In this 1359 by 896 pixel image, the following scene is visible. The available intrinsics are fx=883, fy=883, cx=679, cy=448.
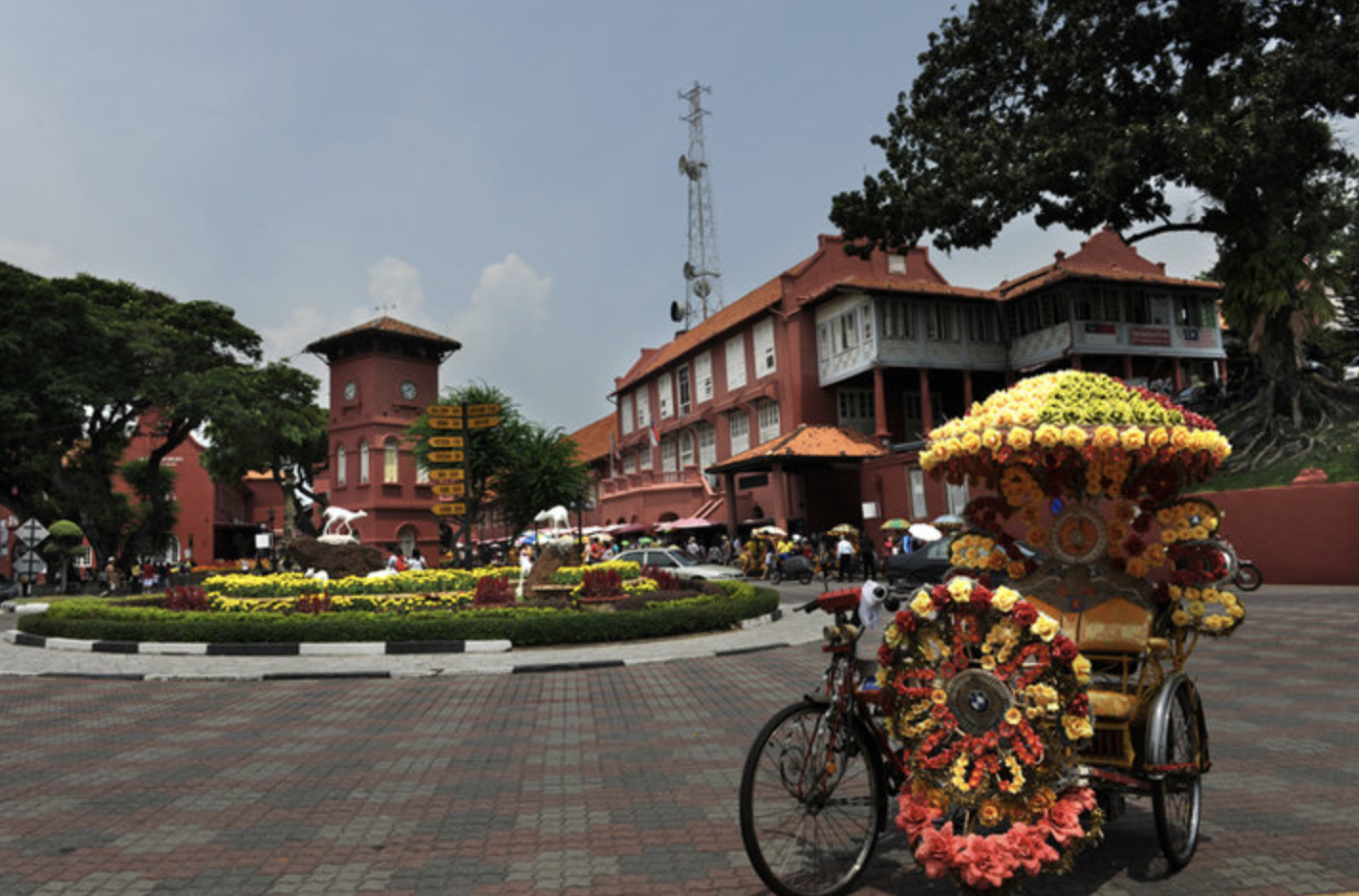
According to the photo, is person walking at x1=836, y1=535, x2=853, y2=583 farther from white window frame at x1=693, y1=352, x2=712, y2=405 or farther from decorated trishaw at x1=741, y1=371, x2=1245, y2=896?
decorated trishaw at x1=741, y1=371, x2=1245, y2=896

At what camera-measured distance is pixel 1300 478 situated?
Answer: 64.7 ft

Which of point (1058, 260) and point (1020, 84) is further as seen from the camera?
point (1058, 260)

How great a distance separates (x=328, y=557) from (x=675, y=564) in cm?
896

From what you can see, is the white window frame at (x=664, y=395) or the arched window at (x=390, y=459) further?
the white window frame at (x=664, y=395)

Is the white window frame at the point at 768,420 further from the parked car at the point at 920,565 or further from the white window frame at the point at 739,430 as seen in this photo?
the parked car at the point at 920,565

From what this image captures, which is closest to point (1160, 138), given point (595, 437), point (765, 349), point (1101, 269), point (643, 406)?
point (1101, 269)

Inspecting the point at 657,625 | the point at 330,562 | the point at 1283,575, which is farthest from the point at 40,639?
the point at 1283,575

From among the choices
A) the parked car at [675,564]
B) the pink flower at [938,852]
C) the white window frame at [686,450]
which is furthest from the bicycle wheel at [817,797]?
the white window frame at [686,450]

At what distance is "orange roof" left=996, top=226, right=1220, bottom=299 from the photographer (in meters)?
32.8

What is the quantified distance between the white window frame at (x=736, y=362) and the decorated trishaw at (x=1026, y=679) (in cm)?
3469

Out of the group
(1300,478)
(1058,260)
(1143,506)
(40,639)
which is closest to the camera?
(1143,506)

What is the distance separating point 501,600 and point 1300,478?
17.6m

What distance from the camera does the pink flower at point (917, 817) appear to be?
11.7 feet

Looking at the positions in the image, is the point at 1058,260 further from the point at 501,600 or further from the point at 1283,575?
the point at 501,600
